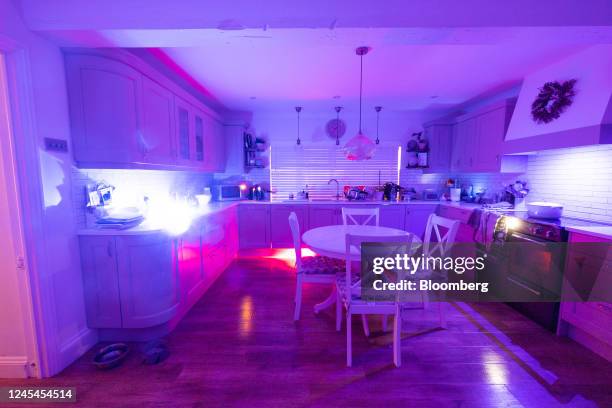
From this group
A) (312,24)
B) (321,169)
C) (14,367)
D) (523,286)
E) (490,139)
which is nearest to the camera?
(312,24)

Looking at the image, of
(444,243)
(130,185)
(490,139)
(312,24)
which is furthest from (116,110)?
(490,139)

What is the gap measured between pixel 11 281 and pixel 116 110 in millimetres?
1391

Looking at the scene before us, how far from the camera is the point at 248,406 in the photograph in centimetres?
157

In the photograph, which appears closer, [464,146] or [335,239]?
[335,239]

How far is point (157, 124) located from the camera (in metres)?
2.51

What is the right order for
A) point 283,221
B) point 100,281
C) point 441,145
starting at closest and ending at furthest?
point 100,281, point 283,221, point 441,145

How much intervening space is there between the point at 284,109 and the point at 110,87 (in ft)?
9.57

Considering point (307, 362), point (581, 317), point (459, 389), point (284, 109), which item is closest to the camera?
point (459, 389)

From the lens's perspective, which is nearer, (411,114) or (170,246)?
(170,246)

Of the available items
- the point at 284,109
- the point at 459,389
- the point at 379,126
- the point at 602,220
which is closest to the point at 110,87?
the point at 284,109

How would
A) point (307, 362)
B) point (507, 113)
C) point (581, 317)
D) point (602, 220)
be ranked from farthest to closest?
point (507, 113)
point (602, 220)
point (581, 317)
point (307, 362)

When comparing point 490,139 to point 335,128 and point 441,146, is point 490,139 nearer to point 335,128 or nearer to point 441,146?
point 441,146

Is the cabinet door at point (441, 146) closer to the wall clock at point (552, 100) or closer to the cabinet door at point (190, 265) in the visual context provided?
the wall clock at point (552, 100)

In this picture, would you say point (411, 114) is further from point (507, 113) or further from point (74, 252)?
point (74, 252)
